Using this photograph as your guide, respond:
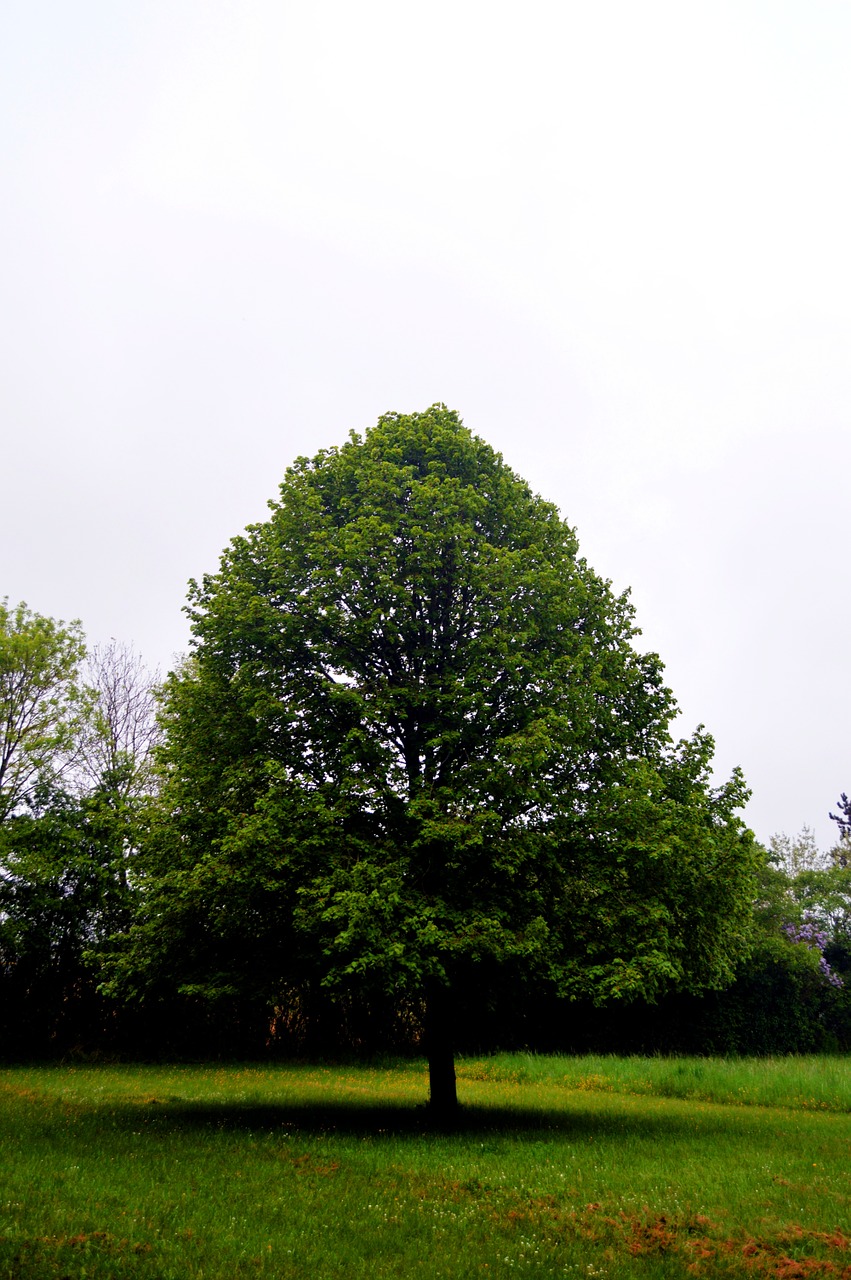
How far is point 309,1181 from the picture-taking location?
11.4m

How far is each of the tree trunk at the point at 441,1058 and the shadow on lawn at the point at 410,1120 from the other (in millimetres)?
237

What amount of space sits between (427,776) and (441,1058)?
5.95 meters

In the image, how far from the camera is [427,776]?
17672 mm

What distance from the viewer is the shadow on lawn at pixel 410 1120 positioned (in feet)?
53.5

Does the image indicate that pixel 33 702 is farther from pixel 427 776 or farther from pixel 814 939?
pixel 814 939

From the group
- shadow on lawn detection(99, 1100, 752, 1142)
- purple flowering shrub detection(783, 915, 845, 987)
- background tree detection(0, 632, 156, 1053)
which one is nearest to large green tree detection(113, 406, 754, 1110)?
shadow on lawn detection(99, 1100, 752, 1142)

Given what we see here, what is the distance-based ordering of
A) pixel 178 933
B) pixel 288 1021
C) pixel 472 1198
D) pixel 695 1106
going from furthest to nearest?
pixel 288 1021 → pixel 695 1106 → pixel 178 933 → pixel 472 1198

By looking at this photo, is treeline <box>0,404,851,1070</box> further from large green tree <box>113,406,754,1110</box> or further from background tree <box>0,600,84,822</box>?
background tree <box>0,600,84,822</box>

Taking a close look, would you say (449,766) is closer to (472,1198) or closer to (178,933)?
(178,933)

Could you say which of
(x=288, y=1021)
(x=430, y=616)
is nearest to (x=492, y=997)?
(x=430, y=616)

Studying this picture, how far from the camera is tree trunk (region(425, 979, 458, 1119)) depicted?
17.5 meters

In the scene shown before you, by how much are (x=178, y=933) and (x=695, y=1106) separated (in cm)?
1586

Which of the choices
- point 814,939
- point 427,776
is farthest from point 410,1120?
point 814,939

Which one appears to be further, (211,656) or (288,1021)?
(288,1021)
